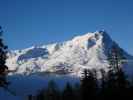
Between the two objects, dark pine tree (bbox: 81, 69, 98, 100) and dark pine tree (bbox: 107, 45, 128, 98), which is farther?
dark pine tree (bbox: 81, 69, 98, 100)

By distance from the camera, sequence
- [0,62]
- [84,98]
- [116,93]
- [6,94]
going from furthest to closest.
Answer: [84,98], [116,93], [6,94], [0,62]

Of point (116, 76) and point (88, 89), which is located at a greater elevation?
point (116, 76)

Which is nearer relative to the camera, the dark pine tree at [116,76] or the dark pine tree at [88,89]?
the dark pine tree at [116,76]

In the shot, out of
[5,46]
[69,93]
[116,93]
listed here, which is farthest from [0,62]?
[69,93]

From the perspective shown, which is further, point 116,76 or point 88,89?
point 88,89

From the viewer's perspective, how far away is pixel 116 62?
223ft

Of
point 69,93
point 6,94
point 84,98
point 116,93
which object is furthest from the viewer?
point 69,93

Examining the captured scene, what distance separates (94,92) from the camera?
73.3 metres

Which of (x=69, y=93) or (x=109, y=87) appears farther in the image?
(x=69, y=93)

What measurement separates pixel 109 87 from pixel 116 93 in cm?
287

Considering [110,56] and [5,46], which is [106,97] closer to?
[110,56]

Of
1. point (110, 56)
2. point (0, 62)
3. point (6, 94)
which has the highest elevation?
point (110, 56)

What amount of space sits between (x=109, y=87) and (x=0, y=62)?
41.1 m

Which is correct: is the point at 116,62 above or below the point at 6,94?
above
